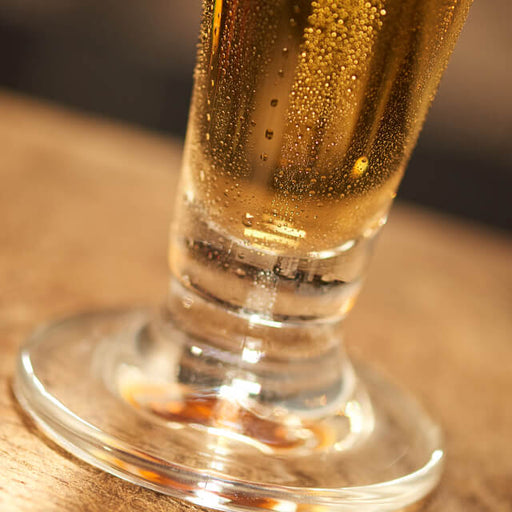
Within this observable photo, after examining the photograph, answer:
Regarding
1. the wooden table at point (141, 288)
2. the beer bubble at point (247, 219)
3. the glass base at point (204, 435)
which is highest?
the beer bubble at point (247, 219)

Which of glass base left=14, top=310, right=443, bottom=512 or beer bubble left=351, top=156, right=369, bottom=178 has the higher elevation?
beer bubble left=351, top=156, right=369, bottom=178

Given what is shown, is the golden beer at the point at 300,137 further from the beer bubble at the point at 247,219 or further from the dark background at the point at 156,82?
the dark background at the point at 156,82

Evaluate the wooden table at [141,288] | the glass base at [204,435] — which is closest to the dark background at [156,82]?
the wooden table at [141,288]

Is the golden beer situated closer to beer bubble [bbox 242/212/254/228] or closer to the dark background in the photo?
beer bubble [bbox 242/212/254/228]

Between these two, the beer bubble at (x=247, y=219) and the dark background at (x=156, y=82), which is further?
the dark background at (x=156, y=82)

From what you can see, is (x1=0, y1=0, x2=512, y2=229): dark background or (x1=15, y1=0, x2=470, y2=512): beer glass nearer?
(x1=15, y1=0, x2=470, y2=512): beer glass

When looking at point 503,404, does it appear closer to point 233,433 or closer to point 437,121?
point 233,433

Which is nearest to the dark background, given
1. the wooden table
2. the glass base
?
the wooden table

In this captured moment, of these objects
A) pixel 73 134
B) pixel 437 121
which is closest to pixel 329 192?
pixel 73 134

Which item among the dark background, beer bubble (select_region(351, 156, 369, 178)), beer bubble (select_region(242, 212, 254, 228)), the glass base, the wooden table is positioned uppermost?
beer bubble (select_region(351, 156, 369, 178))

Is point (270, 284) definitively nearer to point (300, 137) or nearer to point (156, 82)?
point (300, 137)
